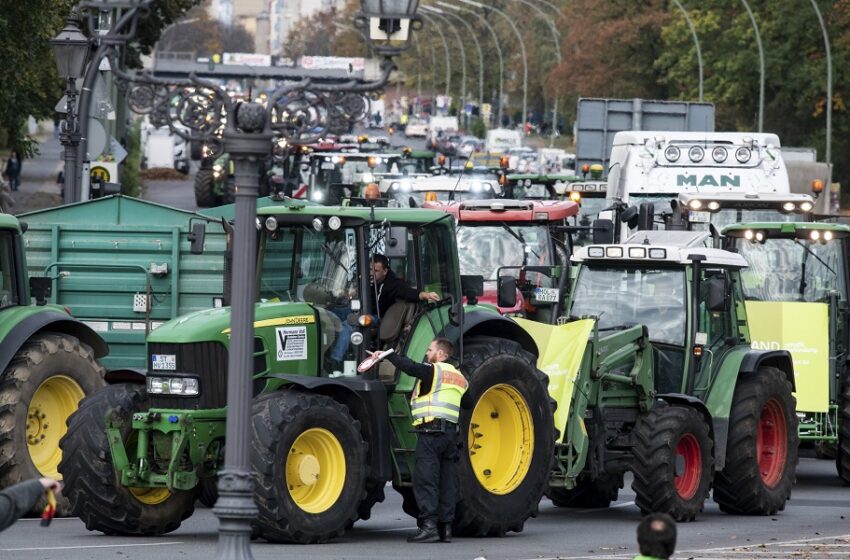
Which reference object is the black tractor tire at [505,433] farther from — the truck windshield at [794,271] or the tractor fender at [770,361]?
the truck windshield at [794,271]

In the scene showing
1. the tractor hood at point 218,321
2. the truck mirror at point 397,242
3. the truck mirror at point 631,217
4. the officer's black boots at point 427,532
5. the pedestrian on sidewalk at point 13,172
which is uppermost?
the pedestrian on sidewalk at point 13,172

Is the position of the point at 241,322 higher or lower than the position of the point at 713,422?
higher

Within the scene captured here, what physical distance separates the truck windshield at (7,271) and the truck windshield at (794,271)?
786 centimetres

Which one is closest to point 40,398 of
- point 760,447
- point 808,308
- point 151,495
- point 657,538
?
point 151,495

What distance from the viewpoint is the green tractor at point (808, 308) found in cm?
1928

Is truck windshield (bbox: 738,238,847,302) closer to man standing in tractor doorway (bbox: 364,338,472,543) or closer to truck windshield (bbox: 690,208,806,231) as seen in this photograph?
truck windshield (bbox: 690,208,806,231)

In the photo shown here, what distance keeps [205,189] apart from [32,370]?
4315cm

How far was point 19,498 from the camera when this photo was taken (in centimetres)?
809

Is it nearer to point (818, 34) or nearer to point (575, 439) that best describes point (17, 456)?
point (575, 439)

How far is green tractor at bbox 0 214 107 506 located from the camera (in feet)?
48.7

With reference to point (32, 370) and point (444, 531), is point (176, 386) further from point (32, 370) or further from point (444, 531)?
point (444, 531)

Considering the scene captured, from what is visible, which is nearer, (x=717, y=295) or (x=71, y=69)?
(x=717, y=295)

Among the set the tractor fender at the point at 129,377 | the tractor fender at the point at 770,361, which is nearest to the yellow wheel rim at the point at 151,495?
the tractor fender at the point at 129,377

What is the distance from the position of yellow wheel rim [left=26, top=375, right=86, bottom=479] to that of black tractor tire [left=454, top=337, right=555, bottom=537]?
319cm
